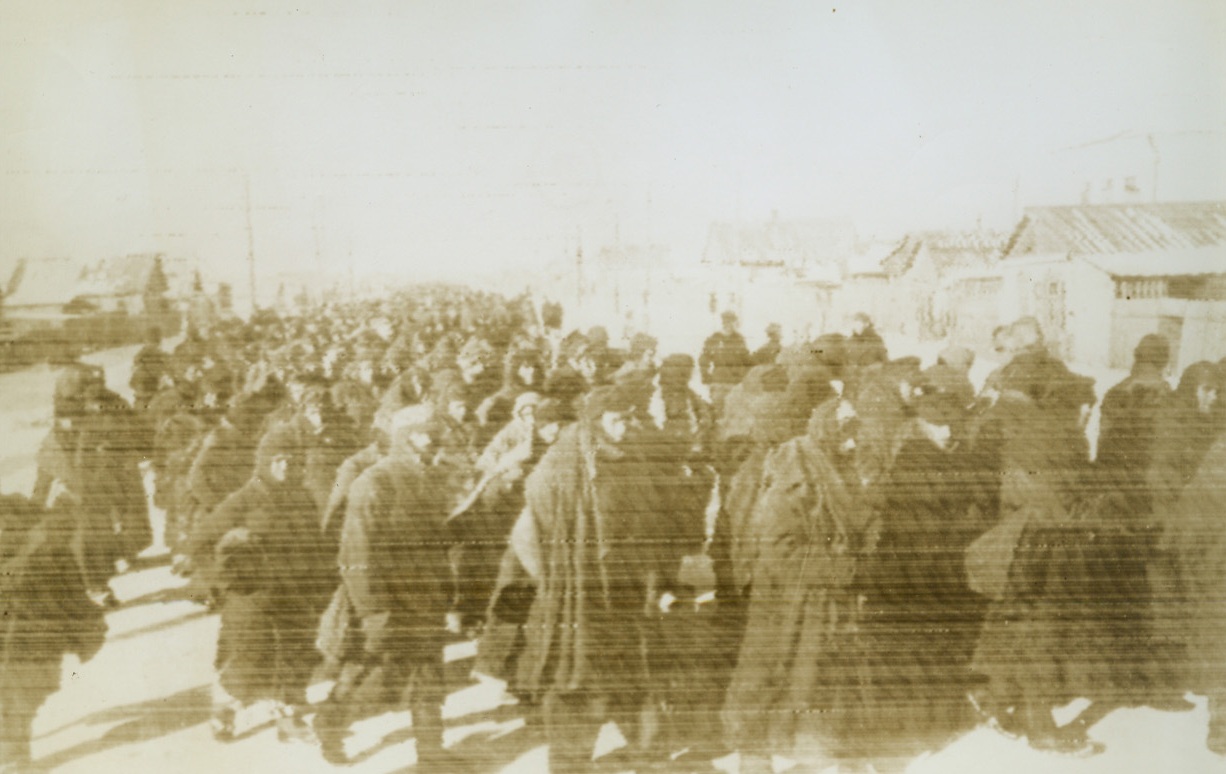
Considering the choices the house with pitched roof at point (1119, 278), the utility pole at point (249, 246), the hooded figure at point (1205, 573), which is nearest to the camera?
the utility pole at point (249, 246)

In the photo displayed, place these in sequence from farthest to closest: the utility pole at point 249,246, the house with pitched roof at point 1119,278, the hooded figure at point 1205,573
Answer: the hooded figure at point 1205,573 < the house with pitched roof at point 1119,278 < the utility pole at point 249,246

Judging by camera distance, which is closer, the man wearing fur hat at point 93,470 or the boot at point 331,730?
the man wearing fur hat at point 93,470

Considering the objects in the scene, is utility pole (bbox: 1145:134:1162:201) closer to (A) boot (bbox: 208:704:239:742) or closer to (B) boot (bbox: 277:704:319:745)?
(B) boot (bbox: 277:704:319:745)

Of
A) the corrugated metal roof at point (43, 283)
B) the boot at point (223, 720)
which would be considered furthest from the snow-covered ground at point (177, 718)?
the corrugated metal roof at point (43, 283)

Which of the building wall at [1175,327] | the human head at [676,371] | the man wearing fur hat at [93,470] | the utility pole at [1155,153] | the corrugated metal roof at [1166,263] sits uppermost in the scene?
the utility pole at [1155,153]

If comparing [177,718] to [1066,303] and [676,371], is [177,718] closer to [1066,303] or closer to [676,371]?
[676,371]

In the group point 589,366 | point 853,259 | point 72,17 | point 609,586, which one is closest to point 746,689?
point 609,586

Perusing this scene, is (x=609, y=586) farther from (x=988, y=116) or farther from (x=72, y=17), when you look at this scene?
(x=72, y=17)

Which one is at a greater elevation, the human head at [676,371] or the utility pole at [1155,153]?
the utility pole at [1155,153]

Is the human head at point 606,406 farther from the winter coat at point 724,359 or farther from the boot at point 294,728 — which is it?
the boot at point 294,728
